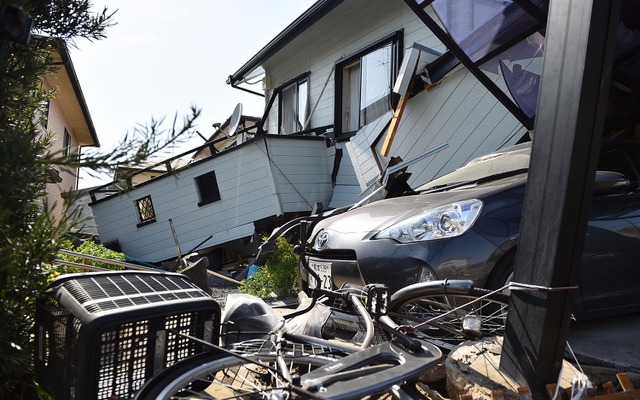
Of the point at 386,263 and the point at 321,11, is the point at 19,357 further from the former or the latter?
the point at 321,11

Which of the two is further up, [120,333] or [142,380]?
[120,333]

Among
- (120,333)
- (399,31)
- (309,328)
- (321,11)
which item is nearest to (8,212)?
(120,333)

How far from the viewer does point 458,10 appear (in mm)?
5348

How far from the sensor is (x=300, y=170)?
991 centimetres

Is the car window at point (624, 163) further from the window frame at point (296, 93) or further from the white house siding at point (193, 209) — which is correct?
the window frame at point (296, 93)

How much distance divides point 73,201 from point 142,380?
0.90 meters

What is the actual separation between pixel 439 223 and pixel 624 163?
1860mm

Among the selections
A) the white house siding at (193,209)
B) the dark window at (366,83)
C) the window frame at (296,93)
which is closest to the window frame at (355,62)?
the dark window at (366,83)

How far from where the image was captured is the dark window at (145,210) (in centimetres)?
1187

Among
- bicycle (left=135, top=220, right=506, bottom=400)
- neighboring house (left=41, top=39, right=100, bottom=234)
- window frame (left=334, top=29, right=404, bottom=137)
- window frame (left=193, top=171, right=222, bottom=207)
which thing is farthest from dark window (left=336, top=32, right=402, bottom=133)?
bicycle (left=135, top=220, right=506, bottom=400)

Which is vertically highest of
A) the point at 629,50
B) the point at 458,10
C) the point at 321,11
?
the point at 321,11

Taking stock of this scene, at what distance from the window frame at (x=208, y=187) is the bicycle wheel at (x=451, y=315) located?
26.1 ft

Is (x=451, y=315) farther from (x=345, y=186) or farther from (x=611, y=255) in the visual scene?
(x=345, y=186)

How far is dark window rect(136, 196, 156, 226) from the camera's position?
38.9ft
